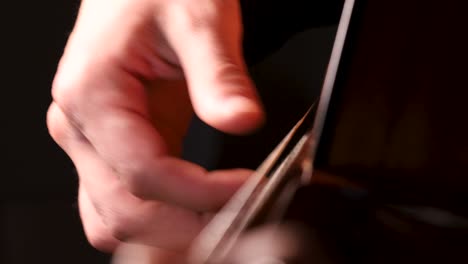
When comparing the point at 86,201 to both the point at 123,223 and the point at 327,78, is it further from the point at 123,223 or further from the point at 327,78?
the point at 327,78

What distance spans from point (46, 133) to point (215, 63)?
0.40 metres

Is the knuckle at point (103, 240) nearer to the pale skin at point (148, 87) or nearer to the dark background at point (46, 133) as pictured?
the pale skin at point (148, 87)

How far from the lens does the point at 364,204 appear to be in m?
0.18

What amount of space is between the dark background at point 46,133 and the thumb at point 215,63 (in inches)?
4.9

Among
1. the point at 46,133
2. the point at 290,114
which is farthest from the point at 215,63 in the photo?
the point at 46,133

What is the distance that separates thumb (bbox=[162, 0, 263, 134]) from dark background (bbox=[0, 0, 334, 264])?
0.40 feet

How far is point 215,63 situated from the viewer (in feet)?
0.70

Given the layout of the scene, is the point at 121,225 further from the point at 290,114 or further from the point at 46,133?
the point at 46,133

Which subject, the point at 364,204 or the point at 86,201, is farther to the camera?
the point at 86,201

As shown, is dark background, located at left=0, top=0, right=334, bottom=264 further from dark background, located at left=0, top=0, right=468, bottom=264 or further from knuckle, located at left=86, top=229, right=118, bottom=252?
knuckle, located at left=86, top=229, right=118, bottom=252

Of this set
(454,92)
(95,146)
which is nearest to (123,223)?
(95,146)

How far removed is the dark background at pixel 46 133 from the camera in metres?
0.41

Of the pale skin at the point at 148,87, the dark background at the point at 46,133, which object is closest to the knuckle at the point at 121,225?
the pale skin at the point at 148,87

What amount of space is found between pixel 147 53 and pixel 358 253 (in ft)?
0.38
